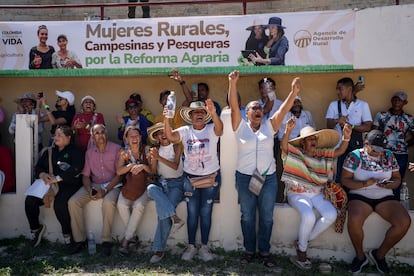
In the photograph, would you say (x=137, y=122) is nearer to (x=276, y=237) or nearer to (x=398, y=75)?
(x=276, y=237)

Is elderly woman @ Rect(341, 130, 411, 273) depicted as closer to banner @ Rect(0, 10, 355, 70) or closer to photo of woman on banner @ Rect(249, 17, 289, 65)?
banner @ Rect(0, 10, 355, 70)

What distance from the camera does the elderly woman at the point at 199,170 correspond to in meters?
4.54

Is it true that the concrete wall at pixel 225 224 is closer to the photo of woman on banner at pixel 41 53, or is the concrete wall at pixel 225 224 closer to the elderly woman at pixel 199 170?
the elderly woman at pixel 199 170

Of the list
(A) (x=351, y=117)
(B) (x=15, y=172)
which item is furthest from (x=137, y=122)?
(A) (x=351, y=117)

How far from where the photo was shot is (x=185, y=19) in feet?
19.3

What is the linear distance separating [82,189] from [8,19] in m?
7.47

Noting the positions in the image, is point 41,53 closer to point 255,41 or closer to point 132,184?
point 132,184

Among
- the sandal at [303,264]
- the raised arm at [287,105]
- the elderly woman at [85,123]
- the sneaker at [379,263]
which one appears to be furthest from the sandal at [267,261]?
the elderly woman at [85,123]

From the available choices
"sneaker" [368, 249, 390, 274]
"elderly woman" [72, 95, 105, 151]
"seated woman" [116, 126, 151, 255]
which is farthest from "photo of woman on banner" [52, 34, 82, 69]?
"sneaker" [368, 249, 390, 274]

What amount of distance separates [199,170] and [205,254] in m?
1.00

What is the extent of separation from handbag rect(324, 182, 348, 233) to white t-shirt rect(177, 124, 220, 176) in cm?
139

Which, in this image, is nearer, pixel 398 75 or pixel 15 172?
pixel 15 172

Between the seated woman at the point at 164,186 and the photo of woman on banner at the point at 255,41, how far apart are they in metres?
1.84

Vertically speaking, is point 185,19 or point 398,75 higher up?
point 185,19
